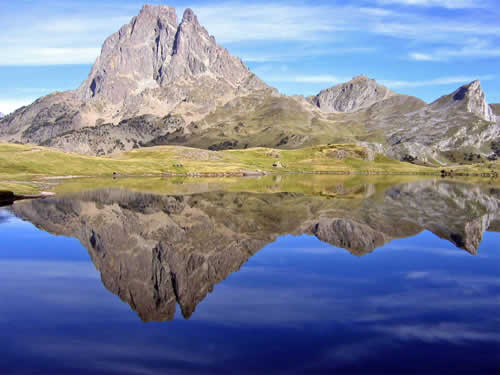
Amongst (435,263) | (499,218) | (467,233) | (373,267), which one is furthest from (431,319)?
(499,218)

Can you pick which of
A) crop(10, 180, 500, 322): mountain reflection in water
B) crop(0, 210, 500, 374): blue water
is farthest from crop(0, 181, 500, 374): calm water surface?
crop(10, 180, 500, 322): mountain reflection in water

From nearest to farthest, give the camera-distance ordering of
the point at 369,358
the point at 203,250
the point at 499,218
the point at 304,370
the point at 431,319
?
the point at 304,370 → the point at 369,358 → the point at 431,319 → the point at 203,250 → the point at 499,218

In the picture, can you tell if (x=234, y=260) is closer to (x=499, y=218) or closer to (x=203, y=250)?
(x=203, y=250)

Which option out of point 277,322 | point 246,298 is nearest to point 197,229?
point 246,298

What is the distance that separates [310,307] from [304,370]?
9040 mm

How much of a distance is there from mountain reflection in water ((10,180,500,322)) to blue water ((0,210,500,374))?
180 centimetres

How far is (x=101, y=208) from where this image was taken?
269 feet

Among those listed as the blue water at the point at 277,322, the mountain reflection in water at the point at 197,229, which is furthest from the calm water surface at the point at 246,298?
the mountain reflection in water at the point at 197,229

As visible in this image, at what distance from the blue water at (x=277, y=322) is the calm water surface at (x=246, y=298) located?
10 centimetres

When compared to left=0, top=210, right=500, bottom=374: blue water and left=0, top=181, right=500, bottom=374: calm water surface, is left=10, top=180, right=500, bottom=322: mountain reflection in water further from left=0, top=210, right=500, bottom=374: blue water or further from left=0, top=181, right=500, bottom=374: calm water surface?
left=0, top=210, right=500, bottom=374: blue water

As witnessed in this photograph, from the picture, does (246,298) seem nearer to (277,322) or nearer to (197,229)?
(277,322)

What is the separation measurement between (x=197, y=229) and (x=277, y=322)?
3385 cm

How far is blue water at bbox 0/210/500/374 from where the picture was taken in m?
21.0

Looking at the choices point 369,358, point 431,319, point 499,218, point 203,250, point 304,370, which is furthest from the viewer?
point 499,218
